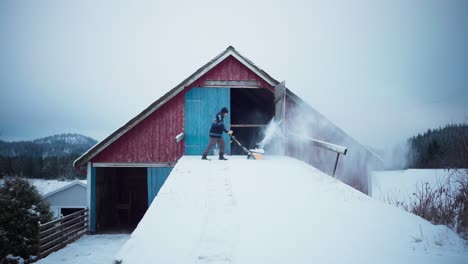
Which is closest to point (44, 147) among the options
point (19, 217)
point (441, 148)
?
point (19, 217)

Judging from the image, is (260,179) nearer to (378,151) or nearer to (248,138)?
(378,151)

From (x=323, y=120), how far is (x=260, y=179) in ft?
22.1

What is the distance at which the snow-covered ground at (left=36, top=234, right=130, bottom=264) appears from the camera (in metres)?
8.46

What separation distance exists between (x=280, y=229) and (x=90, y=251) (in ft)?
26.6

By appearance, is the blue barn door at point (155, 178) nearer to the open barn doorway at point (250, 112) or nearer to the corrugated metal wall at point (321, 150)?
the corrugated metal wall at point (321, 150)

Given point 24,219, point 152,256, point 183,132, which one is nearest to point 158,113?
point 183,132

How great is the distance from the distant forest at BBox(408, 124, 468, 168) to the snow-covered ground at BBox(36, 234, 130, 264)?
9.01 meters

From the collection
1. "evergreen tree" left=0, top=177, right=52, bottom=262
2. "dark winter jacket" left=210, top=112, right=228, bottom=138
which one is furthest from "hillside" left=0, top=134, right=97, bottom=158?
"dark winter jacket" left=210, top=112, right=228, bottom=138

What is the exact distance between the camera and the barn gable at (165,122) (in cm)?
1140

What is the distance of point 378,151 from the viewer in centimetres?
1211

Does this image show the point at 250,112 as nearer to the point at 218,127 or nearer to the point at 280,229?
the point at 218,127

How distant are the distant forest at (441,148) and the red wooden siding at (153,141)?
29.7 ft

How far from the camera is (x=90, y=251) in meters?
9.34

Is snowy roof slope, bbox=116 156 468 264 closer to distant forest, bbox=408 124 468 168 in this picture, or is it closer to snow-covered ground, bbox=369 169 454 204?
snow-covered ground, bbox=369 169 454 204
